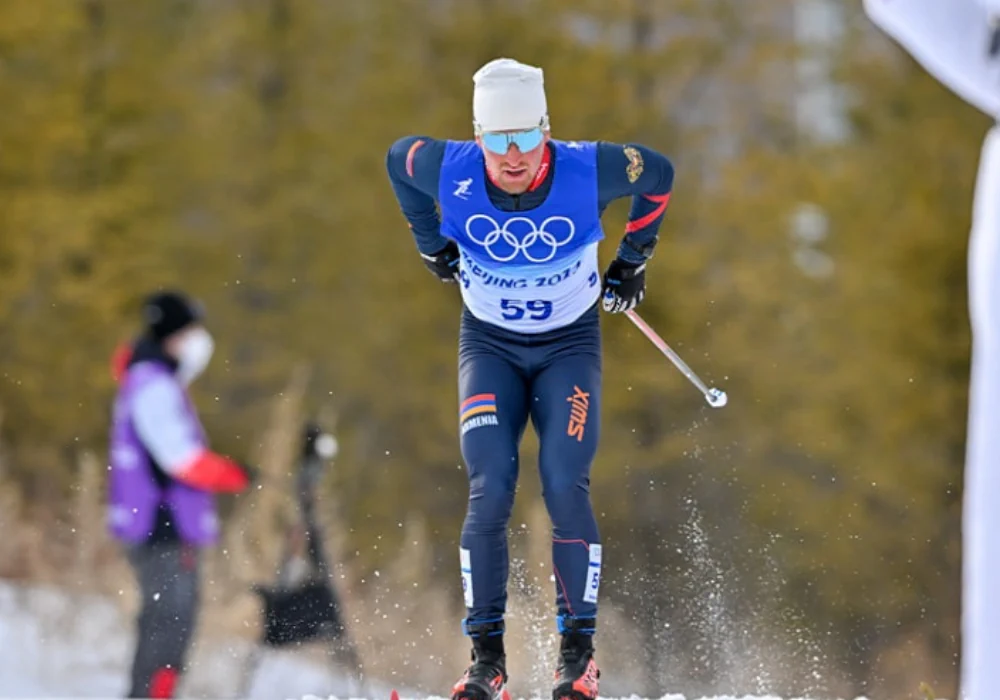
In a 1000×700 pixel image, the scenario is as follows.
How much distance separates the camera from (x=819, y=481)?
15719mm

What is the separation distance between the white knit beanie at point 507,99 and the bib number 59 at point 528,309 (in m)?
0.57

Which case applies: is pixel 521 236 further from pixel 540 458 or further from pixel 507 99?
pixel 540 458

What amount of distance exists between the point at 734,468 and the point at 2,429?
24.7ft

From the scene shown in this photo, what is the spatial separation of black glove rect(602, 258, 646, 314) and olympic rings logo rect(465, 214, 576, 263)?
0.36 metres

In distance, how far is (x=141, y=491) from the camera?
646 cm

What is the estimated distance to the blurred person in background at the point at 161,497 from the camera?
6191 millimetres

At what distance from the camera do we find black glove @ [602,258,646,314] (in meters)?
5.09

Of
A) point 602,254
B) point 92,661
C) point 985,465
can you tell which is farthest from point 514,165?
point 602,254

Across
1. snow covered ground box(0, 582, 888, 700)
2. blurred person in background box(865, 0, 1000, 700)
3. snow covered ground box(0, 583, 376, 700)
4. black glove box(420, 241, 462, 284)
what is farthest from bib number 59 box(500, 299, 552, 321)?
snow covered ground box(0, 583, 376, 700)

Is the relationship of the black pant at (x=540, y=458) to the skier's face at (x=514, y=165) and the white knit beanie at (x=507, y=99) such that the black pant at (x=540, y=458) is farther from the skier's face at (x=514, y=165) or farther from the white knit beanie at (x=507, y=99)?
the white knit beanie at (x=507, y=99)

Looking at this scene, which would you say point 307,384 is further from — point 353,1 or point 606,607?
point 606,607

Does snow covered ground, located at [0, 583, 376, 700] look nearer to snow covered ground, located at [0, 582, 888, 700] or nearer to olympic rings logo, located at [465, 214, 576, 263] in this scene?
snow covered ground, located at [0, 582, 888, 700]

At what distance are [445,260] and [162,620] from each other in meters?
2.04

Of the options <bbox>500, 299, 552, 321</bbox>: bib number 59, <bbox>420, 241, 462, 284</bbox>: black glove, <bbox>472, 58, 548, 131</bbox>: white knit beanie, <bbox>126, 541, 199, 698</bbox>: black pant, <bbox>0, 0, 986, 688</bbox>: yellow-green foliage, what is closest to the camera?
<bbox>472, 58, 548, 131</bbox>: white knit beanie
